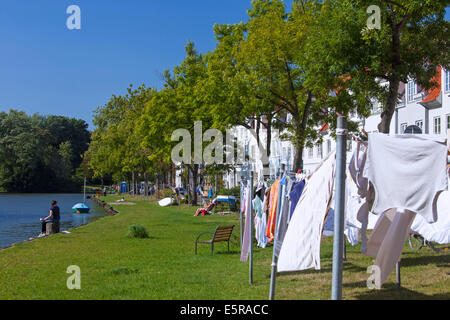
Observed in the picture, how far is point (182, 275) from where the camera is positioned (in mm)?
11625

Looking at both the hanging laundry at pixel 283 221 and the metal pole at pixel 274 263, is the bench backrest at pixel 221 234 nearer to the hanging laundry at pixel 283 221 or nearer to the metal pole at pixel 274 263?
the metal pole at pixel 274 263

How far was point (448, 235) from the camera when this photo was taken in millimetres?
10023

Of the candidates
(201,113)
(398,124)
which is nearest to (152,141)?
(201,113)

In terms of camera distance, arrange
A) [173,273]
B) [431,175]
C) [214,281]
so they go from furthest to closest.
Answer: [173,273] < [214,281] < [431,175]

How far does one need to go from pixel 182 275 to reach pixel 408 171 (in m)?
6.62

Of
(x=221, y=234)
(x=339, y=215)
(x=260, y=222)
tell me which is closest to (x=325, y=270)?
(x=260, y=222)

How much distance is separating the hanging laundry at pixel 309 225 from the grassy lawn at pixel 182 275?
1.98 metres

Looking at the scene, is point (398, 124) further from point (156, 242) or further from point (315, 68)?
point (156, 242)

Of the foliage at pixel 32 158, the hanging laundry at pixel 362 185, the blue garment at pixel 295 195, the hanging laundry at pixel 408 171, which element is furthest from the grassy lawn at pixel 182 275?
the foliage at pixel 32 158

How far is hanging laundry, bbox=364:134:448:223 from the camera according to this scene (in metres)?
6.14

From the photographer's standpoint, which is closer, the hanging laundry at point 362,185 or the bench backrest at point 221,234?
the hanging laundry at point 362,185

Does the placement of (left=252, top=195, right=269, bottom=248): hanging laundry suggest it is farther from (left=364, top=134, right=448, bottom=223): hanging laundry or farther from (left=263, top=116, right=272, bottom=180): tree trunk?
(left=263, top=116, right=272, bottom=180): tree trunk

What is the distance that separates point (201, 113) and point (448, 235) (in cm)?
2725

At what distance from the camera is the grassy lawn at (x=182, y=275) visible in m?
9.35
